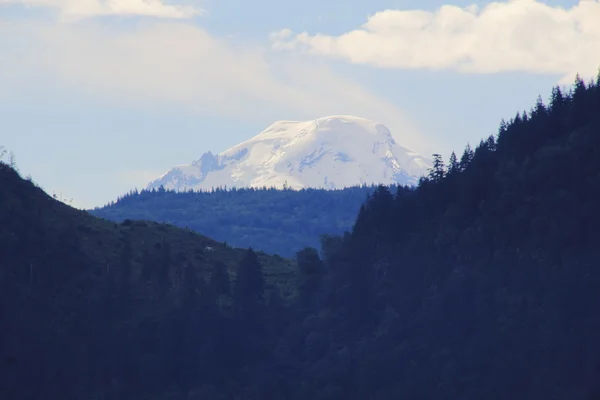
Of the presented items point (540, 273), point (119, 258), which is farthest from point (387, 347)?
point (119, 258)

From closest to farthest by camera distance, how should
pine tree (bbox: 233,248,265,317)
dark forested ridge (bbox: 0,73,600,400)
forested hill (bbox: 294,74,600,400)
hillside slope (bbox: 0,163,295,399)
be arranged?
1. forested hill (bbox: 294,74,600,400)
2. dark forested ridge (bbox: 0,73,600,400)
3. hillside slope (bbox: 0,163,295,399)
4. pine tree (bbox: 233,248,265,317)

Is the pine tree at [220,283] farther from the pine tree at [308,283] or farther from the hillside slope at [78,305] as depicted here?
the pine tree at [308,283]

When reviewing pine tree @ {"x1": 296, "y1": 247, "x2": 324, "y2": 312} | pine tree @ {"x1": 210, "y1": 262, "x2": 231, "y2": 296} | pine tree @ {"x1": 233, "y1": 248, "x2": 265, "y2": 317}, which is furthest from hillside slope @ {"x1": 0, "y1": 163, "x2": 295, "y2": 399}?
pine tree @ {"x1": 296, "y1": 247, "x2": 324, "y2": 312}

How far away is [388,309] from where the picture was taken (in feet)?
595

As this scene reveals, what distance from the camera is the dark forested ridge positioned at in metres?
160

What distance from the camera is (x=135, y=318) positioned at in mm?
183000

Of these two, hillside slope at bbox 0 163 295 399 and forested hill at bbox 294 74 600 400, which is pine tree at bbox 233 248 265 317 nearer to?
hillside slope at bbox 0 163 295 399

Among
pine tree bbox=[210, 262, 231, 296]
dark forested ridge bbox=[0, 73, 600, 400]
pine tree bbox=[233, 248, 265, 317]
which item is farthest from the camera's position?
pine tree bbox=[210, 262, 231, 296]

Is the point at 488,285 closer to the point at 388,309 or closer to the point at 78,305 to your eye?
the point at 388,309

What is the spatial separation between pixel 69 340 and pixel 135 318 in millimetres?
12028

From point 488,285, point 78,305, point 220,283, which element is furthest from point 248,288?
point 488,285

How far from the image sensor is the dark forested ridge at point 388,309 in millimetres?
159875

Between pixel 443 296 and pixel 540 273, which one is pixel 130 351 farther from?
pixel 540 273

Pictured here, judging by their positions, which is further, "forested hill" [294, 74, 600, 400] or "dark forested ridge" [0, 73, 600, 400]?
"dark forested ridge" [0, 73, 600, 400]
